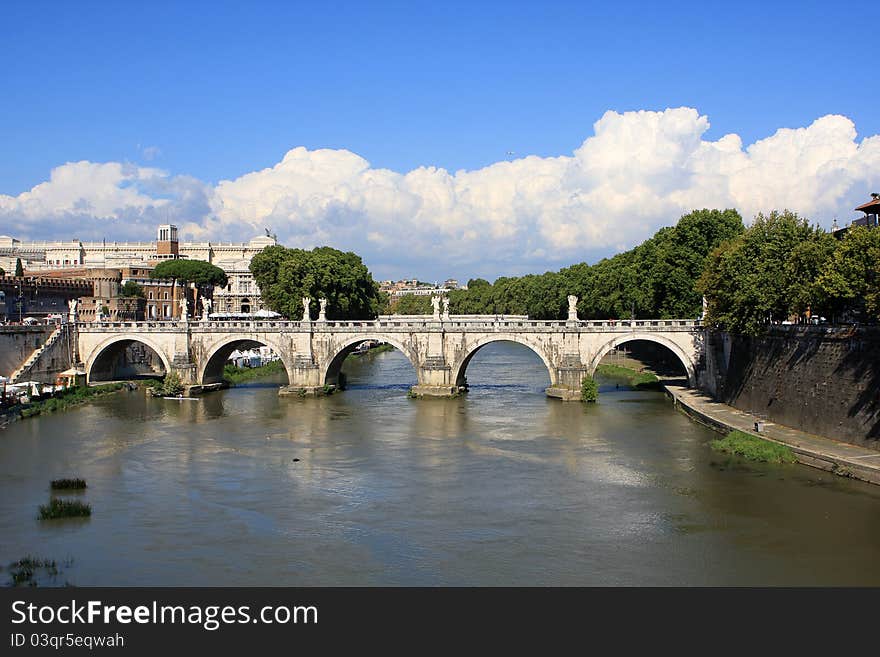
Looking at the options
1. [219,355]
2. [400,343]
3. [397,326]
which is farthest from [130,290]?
[400,343]

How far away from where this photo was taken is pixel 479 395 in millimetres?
61250

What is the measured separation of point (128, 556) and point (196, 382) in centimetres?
4027

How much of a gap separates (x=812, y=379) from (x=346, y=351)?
1404 inches

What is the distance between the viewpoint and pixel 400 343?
61094 millimetres

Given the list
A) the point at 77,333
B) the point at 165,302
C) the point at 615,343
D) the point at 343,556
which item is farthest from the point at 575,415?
the point at 165,302

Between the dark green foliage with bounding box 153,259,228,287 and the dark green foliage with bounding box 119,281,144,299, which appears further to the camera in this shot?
the dark green foliage with bounding box 153,259,228,287

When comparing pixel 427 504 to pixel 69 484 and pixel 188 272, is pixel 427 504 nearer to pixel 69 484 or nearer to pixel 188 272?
pixel 69 484

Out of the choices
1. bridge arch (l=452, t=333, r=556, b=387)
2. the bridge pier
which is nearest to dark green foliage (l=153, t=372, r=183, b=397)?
the bridge pier

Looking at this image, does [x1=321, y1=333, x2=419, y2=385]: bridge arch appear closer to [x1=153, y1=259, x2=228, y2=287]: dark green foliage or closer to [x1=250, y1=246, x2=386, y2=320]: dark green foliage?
[x1=250, y1=246, x2=386, y2=320]: dark green foliage

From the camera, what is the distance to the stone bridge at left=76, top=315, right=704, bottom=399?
57594 millimetres

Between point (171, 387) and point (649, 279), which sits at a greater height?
point (649, 279)

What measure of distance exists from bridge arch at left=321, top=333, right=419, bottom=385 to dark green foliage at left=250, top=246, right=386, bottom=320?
736 inches

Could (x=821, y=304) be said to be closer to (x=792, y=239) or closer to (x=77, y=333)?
(x=792, y=239)

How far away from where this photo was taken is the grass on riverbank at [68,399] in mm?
53344
